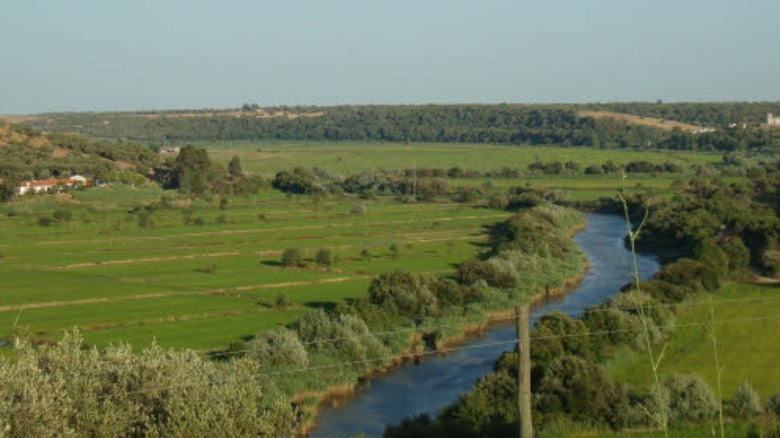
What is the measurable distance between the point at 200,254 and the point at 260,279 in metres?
8.75

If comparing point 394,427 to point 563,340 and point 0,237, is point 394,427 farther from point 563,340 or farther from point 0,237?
point 0,237

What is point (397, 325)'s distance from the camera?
28.6m

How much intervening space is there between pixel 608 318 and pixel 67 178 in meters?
63.4

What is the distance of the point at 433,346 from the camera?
27734mm

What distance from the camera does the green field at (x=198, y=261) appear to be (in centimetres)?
2991

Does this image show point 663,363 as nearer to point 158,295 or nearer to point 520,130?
point 158,295

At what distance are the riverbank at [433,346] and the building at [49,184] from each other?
47236mm

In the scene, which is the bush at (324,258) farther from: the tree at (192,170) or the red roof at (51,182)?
the red roof at (51,182)

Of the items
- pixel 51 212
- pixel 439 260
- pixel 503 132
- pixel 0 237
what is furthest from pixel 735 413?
pixel 503 132

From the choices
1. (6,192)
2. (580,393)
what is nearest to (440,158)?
(6,192)

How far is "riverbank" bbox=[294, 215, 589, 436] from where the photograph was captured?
22109 mm

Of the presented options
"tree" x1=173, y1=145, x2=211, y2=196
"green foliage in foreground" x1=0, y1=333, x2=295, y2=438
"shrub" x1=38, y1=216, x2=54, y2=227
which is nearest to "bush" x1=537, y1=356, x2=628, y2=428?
"green foliage in foreground" x1=0, y1=333, x2=295, y2=438

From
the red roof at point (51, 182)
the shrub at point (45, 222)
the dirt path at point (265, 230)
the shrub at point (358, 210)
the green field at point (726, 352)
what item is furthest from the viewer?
the red roof at point (51, 182)

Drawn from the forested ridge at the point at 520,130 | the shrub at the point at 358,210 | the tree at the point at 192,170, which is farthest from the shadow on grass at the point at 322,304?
the forested ridge at the point at 520,130
